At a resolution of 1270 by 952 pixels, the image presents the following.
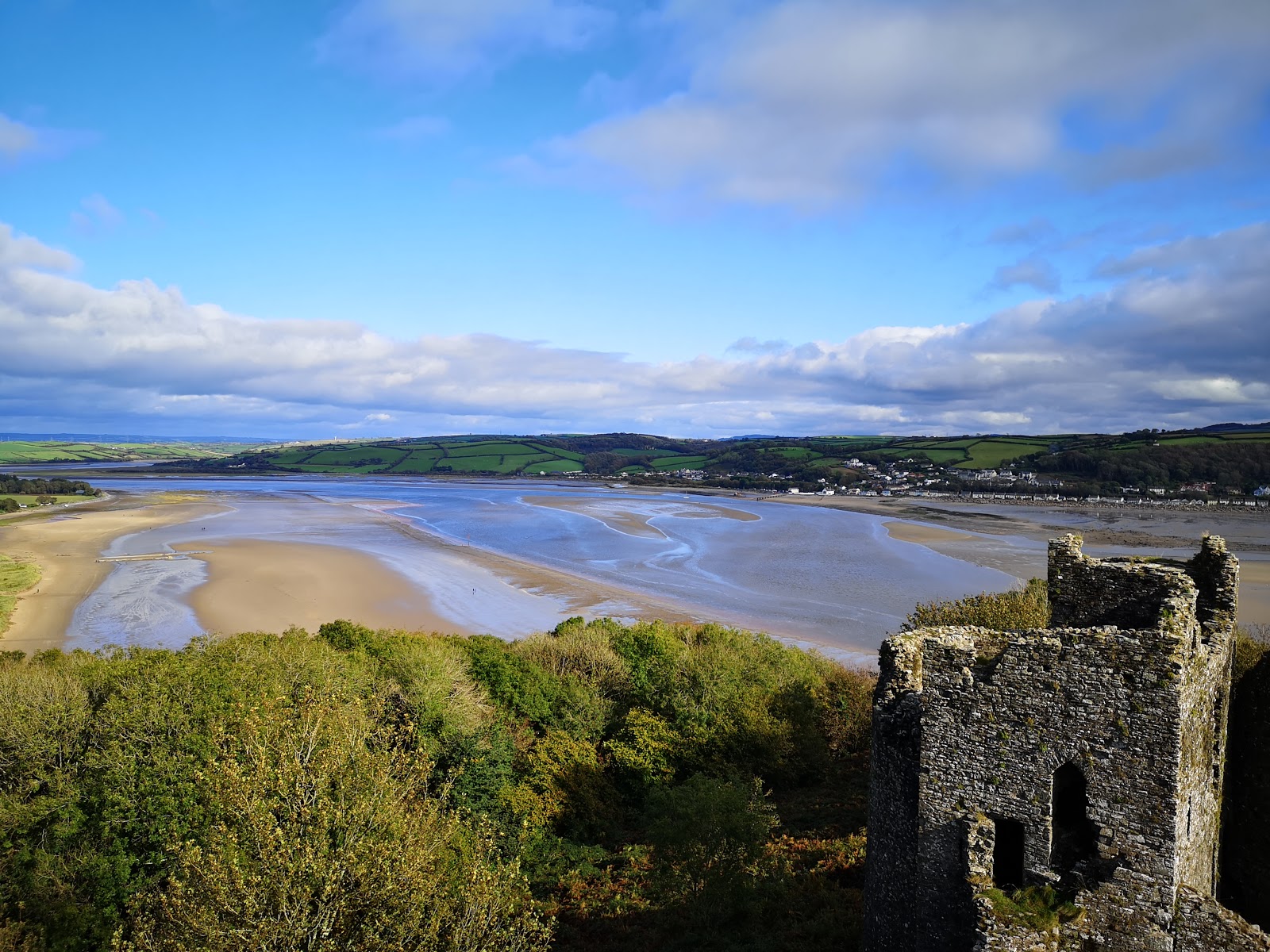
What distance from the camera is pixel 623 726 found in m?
23.2

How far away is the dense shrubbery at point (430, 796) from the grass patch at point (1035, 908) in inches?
211

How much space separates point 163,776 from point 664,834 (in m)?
10.8

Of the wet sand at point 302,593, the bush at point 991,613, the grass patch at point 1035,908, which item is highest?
the grass patch at point 1035,908

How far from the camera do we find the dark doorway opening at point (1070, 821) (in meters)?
7.63

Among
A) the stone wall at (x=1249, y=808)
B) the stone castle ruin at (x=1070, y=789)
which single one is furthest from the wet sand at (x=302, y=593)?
the stone wall at (x=1249, y=808)

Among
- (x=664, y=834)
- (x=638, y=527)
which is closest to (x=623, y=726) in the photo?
(x=664, y=834)

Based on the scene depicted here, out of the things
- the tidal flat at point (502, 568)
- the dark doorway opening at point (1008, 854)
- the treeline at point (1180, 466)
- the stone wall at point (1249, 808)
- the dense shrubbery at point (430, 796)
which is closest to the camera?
the dark doorway opening at point (1008, 854)

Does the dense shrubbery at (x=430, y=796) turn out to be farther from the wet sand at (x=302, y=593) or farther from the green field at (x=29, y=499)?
the green field at (x=29, y=499)

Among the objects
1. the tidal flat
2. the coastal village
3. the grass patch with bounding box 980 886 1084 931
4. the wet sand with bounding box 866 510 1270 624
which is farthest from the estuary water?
the coastal village

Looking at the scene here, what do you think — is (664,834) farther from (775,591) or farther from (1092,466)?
(1092,466)

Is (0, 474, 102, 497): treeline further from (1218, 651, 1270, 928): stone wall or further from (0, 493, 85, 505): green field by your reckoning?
(1218, 651, 1270, 928): stone wall

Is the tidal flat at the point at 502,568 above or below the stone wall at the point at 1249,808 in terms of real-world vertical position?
below

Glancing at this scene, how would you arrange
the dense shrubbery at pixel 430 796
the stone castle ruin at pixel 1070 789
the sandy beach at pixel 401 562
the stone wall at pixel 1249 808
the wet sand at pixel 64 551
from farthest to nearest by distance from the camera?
the sandy beach at pixel 401 562 < the wet sand at pixel 64 551 < the dense shrubbery at pixel 430 796 < the stone wall at pixel 1249 808 < the stone castle ruin at pixel 1070 789

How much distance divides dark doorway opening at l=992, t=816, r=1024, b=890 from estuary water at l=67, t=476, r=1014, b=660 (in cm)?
2685
